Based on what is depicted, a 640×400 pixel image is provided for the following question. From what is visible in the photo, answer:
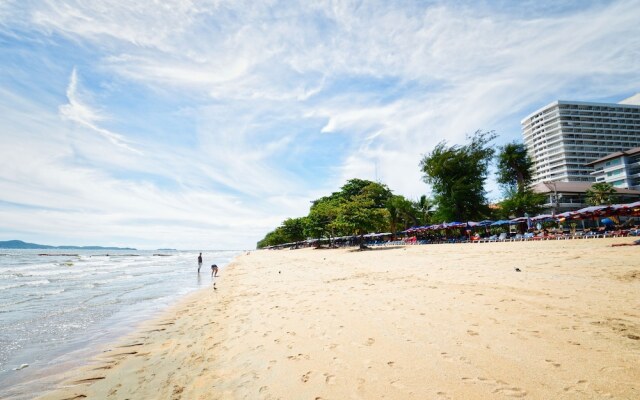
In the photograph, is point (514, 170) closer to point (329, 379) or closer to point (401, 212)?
point (401, 212)

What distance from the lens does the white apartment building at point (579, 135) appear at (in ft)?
392

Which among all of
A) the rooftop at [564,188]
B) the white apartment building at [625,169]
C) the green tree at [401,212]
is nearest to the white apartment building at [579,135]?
the white apartment building at [625,169]

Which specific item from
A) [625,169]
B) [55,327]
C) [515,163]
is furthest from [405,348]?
[625,169]

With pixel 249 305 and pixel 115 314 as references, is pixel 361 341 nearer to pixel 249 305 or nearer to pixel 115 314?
pixel 249 305

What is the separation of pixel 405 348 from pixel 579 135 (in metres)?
162

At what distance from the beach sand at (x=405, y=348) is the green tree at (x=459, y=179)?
43427mm

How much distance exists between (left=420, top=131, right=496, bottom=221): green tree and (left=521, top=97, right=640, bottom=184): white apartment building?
8827 centimetres

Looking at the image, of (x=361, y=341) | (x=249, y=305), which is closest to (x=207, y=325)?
(x=249, y=305)

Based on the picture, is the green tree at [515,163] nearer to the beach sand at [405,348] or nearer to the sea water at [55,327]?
the beach sand at [405,348]

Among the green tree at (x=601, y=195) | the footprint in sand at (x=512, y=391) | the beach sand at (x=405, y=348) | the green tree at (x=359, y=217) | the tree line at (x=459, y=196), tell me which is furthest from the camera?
the green tree at (x=601, y=195)

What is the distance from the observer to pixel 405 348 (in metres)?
5.00

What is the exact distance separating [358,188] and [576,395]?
76.6 m

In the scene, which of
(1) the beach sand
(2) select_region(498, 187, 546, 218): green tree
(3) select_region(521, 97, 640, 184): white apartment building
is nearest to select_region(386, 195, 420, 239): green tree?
(2) select_region(498, 187, 546, 218): green tree

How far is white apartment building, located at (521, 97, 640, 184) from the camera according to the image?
392 feet
